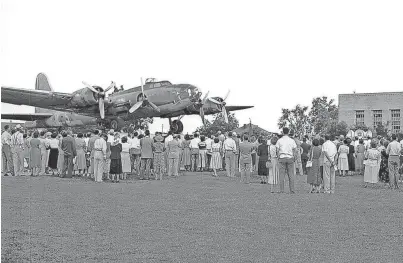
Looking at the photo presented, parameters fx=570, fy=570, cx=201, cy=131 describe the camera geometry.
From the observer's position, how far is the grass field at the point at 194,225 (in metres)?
8.37

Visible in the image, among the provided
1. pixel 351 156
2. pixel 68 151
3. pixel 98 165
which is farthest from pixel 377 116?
pixel 98 165

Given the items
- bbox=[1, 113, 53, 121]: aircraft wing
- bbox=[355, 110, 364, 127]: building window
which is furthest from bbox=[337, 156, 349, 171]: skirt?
bbox=[355, 110, 364, 127]: building window

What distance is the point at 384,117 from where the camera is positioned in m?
72.6

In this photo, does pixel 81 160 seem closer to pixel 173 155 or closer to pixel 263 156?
pixel 173 155

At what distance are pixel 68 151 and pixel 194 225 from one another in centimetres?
1147

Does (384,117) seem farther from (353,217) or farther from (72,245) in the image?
(72,245)

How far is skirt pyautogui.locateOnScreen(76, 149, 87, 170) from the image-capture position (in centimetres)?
2242

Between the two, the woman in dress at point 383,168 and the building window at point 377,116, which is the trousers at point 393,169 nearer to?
the woman in dress at point 383,168

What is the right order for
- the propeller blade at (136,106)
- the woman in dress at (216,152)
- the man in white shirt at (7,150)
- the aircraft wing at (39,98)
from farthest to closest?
the propeller blade at (136,106) → the aircraft wing at (39,98) → the woman in dress at (216,152) → the man in white shirt at (7,150)

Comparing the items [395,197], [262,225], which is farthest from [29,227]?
[395,197]

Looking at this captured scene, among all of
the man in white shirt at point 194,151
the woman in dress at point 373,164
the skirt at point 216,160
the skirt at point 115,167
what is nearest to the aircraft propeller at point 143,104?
the man in white shirt at point 194,151

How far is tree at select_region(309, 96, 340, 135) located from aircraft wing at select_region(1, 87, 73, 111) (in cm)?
3871

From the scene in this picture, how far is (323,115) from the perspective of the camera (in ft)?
251

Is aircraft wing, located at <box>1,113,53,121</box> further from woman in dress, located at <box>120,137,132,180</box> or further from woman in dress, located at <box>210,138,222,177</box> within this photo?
woman in dress, located at <box>120,137,132,180</box>
